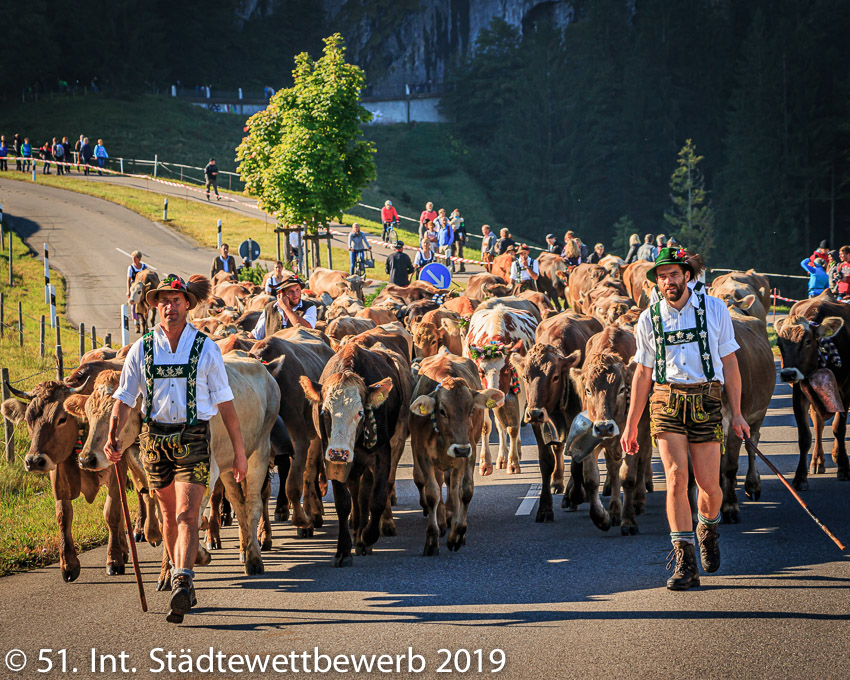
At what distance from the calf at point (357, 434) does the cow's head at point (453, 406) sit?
0.37m

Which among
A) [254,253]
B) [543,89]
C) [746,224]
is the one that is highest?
[543,89]

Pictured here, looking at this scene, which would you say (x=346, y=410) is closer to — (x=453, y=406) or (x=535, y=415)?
(x=453, y=406)

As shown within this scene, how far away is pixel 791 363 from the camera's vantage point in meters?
12.3

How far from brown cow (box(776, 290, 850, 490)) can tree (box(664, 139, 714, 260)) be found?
6166 cm

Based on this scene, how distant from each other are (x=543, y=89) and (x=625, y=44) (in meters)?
8.39

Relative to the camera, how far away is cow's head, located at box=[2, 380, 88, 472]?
9.34 meters

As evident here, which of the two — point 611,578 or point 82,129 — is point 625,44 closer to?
point 82,129

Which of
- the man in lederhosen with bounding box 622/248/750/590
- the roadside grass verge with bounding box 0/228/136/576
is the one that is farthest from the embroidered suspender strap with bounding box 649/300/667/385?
the roadside grass verge with bounding box 0/228/136/576

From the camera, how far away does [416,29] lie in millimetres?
106438

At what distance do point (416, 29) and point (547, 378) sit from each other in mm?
99669

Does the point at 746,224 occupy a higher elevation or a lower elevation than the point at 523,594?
higher

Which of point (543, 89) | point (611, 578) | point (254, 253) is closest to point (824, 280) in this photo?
point (254, 253)

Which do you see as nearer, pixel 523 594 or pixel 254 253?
pixel 523 594

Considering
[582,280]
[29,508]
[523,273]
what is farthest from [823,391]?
[523,273]
